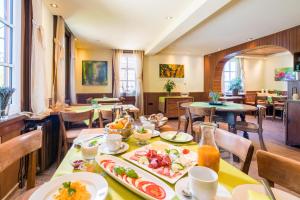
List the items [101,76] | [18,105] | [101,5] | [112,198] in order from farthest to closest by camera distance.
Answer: [101,76]
[101,5]
[18,105]
[112,198]

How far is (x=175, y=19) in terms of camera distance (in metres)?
3.54

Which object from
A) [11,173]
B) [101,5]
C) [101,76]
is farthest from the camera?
[101,76]

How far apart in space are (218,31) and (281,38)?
149 centimetres

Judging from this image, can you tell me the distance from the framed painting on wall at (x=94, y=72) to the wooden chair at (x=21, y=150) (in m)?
5.33

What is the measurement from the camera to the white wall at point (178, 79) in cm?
677

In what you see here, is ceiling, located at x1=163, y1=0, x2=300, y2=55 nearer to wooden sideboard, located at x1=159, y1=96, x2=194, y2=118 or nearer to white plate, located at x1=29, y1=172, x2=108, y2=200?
wooden sideboard, located at x1=159, y1=96, x2=194, y2=118

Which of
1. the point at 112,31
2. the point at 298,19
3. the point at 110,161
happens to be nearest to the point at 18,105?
the point at 110,161

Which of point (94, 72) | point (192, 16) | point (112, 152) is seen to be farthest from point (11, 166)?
point (94, 72)

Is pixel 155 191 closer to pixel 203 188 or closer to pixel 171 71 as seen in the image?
pixel 203 188

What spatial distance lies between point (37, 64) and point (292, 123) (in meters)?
4.40

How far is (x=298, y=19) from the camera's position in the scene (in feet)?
11.6

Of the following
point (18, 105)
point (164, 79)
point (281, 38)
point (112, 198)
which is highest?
point (281, 38)

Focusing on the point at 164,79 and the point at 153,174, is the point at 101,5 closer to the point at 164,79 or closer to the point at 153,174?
the point at 153,174

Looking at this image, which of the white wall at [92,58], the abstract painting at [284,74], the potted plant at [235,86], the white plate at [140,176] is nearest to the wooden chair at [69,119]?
the white plate at [140,176]
